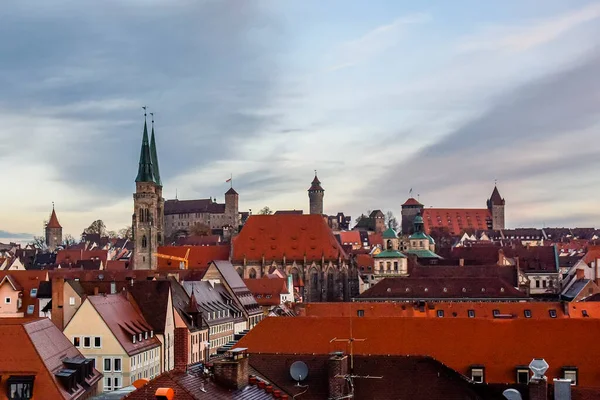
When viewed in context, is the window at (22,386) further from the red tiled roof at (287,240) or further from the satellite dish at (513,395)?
the red tiled roof at (287,240)

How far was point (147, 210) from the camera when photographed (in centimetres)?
16638

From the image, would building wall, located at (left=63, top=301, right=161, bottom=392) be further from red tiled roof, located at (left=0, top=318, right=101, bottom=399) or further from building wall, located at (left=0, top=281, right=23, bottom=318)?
building wall, located at (left=0, top=281, right=23, bottom=318)

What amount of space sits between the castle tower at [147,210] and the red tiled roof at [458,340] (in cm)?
11100

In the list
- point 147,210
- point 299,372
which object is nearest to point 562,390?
point 299,372

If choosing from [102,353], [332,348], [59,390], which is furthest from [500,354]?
[102,353]

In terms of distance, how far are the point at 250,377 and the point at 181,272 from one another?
86.4 meters

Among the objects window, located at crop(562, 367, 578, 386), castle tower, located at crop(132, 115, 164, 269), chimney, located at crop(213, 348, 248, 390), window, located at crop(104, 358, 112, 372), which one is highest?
castle tower, located at crop(132, 115, 164, 269)

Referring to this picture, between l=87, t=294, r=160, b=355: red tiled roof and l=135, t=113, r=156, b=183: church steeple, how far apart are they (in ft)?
335

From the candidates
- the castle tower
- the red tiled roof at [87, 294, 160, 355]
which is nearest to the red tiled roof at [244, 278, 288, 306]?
the castle tower

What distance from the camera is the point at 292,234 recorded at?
153625mm

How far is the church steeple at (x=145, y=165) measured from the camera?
169875 mm

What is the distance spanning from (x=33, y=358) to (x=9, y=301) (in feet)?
175

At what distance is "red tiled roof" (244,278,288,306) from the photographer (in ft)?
379

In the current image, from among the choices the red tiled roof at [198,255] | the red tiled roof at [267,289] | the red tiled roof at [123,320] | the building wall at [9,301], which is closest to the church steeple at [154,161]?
the red tiled roof at [198,255]
